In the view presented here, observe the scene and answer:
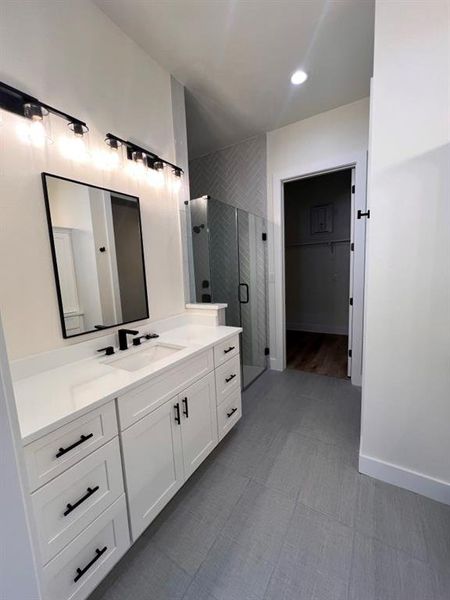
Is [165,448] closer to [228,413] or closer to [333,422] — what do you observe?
[228,413]

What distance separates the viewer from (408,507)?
4.68 feet

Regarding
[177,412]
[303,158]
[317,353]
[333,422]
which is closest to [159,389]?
[177,412]

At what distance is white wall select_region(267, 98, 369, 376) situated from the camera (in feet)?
8.33

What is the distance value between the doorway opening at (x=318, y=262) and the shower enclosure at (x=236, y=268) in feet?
3.66

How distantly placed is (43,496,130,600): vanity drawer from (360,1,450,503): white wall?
1.50m

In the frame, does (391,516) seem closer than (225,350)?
Yes

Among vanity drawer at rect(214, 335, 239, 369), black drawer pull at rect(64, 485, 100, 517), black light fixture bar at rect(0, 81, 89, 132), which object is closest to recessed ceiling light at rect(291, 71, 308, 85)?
black light fixture bar at rect(0, 81, 89, 132)

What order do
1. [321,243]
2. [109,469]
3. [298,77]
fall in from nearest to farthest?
[109,469] → [298,77] → [321,243]

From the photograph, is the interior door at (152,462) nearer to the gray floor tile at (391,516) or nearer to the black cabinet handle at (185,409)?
the black cabinet handle at (185,409)

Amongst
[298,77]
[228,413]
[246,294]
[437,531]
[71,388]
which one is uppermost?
[298,77]

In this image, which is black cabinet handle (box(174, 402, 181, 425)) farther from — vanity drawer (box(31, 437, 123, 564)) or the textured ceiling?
the textured ceiling

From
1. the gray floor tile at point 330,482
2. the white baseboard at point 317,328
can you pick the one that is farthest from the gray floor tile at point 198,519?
the white baseboard at point 317,328

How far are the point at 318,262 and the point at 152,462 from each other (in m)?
4.30

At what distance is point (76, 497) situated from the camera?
0.96m
